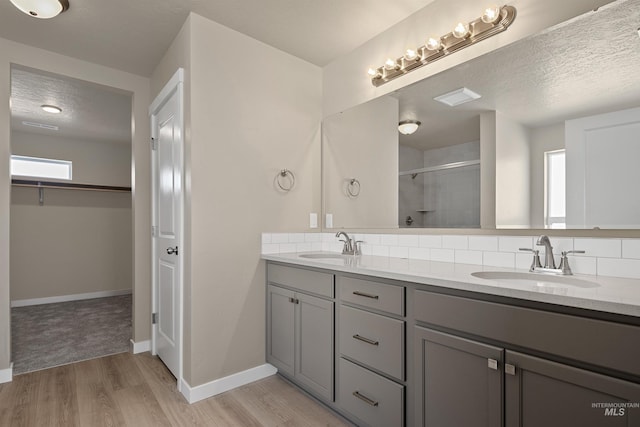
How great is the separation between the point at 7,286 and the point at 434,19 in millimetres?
3400

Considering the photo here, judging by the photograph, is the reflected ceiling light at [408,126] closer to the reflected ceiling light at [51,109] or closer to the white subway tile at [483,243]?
the white subway tile at [483,243]

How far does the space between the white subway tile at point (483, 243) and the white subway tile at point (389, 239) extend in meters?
0.53

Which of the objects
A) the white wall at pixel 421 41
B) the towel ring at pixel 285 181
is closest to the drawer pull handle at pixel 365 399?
the towel ring at pixel 285 181

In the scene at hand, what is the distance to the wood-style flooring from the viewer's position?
1.86 m

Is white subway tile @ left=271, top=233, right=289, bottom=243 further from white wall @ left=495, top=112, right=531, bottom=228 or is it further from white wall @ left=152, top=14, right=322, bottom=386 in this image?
white wall @ left=495, top=112, right=531, bottom=228

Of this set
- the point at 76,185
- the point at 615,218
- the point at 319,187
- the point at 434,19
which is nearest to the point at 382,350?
the point at 615,218

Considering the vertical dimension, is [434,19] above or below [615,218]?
above

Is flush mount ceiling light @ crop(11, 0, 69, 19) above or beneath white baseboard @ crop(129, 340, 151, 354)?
above

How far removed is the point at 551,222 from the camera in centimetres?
157

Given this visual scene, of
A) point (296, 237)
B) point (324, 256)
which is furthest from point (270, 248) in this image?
point (324, 256)

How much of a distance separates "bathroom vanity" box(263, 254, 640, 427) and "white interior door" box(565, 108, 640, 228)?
0.91 feet

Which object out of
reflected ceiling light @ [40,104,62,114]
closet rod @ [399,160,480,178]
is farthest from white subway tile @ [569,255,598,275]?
reflected ceiling light @ [40,104,62,114]

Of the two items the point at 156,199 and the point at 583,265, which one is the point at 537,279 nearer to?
the point at 583,265

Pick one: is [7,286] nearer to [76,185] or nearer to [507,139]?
[76,185]
